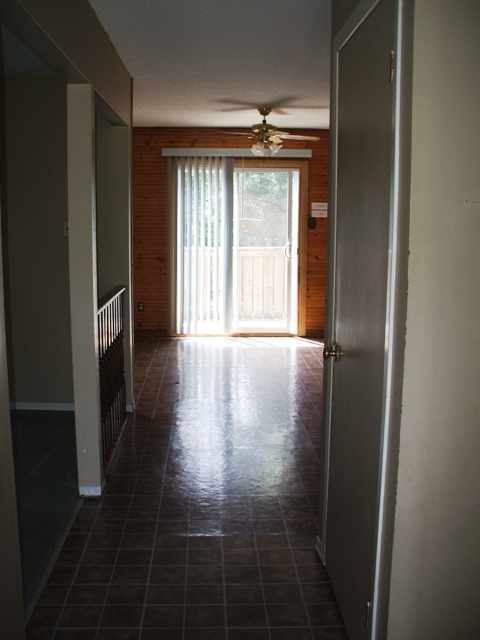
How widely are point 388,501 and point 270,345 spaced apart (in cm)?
554

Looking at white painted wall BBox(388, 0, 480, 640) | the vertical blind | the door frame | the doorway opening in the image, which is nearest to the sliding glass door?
the doorway opening

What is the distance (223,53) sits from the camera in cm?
397

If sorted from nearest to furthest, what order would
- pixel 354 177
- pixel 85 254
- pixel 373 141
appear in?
1. pixel 373 141
2. pixel 354 177
3. pixel 85 254

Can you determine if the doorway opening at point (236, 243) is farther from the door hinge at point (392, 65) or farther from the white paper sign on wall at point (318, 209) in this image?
the door hinge at point (392, 65)

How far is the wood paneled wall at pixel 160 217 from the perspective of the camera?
7418mm

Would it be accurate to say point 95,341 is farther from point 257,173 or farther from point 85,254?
point 257,173

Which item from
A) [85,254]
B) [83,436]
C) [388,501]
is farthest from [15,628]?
[85,254]

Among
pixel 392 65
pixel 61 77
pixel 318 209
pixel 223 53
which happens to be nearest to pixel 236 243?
pixel 318 209

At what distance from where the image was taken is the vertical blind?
7.41m

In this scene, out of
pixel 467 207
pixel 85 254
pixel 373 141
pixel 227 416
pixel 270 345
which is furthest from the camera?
pixel 270 345

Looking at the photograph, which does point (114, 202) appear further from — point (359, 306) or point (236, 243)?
point (236, 243)

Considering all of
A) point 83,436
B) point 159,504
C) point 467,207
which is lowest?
point 159,504

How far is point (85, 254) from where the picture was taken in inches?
125

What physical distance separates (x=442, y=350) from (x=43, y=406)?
12.2 feet
